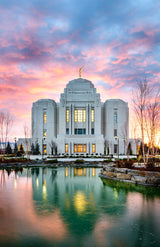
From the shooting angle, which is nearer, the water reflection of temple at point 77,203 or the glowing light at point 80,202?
the water reflection of temple at point 77,203

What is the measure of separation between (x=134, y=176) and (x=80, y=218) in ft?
31.5

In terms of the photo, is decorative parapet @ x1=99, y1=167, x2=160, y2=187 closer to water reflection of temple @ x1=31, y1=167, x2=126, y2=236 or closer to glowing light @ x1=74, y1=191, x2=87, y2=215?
water reflection of temple @ x1=31, y1=167, x2=126, y2=236

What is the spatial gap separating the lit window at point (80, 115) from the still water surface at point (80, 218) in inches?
1882

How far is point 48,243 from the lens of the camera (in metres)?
6.99

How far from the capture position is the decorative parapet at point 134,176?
54.2ft

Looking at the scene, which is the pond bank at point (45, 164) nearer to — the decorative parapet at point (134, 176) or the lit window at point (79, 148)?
the decorative parapet at point (134, 176)

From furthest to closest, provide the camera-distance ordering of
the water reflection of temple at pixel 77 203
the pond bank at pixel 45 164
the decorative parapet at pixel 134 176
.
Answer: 1. the pond bank at pixel 45 164
2. the decorative parapet at pixel 134 176
3. the water reflection of temple at pixel 77 203

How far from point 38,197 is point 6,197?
1.94 meters

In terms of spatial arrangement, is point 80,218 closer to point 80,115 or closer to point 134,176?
point 134,176

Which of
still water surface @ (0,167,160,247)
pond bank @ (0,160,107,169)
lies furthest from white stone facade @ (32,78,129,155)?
still water surface @ (0,167,160,247)

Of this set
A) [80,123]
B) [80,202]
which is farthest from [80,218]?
[80,123]

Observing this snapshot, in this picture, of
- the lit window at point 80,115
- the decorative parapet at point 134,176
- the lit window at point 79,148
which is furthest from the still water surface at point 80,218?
the lit window at point 80,115

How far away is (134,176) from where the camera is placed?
17875 millimetres

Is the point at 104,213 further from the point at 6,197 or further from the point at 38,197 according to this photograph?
the point at 6,197
